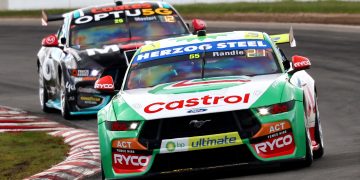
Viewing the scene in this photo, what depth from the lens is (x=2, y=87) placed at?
2325 cm

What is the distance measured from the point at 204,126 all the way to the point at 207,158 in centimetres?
25

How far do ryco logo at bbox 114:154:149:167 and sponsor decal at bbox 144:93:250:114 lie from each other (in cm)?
38

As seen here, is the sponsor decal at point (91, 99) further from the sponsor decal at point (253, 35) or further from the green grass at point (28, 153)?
the sponsor decal at point (253, 35)

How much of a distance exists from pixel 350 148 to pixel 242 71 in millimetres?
1489

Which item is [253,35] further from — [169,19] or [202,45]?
[169,19]

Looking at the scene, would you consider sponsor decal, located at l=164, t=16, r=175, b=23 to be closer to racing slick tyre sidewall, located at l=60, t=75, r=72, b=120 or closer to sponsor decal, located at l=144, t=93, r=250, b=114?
racing slick tyre sidewall, located at l=60, t=75, r=72, b=120

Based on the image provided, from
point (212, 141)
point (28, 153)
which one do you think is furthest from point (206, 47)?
point (28, 153)

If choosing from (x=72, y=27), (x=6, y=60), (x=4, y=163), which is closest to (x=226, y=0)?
(x=6, y=60)

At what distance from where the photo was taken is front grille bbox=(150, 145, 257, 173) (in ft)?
31.6

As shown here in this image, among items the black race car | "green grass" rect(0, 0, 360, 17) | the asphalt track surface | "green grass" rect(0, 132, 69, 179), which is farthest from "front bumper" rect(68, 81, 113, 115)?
"green grass" rect(0, 0, 360, 17)

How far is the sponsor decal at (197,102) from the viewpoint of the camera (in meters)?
9.77

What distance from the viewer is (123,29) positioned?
1820 cm

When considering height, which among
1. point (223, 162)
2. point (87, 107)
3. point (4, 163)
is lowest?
point (87, 107)

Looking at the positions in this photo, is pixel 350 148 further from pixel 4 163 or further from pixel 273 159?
pixel 4 163
